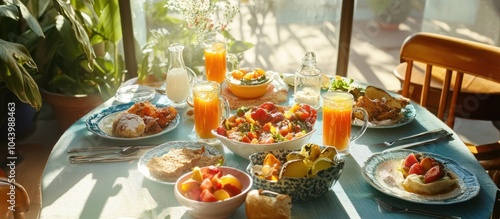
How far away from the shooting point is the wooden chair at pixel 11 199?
5.13 feet

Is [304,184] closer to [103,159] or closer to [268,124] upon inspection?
[268,124]

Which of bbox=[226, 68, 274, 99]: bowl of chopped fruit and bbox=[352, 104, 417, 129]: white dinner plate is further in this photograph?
bbox=[226, 68, 274, 99]: bowl of chopped fruit

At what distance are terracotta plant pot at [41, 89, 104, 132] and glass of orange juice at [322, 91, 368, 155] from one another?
1.79m

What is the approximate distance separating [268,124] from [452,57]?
0.83 metres

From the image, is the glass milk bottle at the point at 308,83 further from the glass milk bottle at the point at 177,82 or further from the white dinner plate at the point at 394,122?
the glass milk bottle at the point at 177,82

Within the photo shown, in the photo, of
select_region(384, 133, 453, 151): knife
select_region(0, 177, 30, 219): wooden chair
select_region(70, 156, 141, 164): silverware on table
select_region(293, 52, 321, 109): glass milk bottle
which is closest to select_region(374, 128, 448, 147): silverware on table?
select_region(384, 133, 453, 151): knife

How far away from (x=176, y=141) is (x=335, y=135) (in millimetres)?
481

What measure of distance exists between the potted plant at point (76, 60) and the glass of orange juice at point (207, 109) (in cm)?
142

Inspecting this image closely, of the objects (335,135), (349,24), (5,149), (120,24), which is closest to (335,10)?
(349,24)

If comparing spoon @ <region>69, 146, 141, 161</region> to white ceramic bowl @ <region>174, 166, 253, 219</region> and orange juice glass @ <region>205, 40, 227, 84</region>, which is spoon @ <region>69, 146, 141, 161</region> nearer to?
white ceramic bowl @ <region>174, 166, 253, 219</region>

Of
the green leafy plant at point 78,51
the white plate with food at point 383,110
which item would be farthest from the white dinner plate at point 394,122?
the green leafy plant at point 78,51

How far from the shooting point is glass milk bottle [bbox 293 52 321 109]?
6.13 ft

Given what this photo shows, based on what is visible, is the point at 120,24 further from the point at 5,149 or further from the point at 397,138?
the point at 397,138

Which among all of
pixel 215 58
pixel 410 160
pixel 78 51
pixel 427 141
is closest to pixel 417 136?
pixel 427 141
